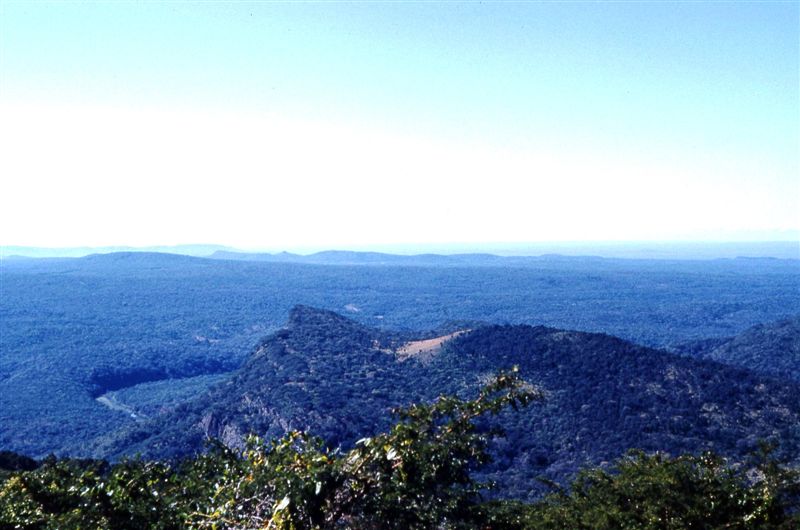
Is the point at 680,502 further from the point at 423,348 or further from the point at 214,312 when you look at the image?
the point at 214,312

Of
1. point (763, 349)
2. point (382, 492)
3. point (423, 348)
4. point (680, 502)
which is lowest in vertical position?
point (763, 349)

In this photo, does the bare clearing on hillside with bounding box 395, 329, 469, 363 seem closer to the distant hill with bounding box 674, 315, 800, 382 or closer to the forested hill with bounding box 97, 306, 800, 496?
the forested hill with bounding box 97, 306, 800, 496

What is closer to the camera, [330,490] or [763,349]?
[330,490]

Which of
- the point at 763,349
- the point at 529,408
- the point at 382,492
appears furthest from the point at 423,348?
the point at 382,492

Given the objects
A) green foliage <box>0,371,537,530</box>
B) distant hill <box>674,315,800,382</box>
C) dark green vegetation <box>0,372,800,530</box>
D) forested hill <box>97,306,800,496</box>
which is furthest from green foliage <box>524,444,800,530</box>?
distant hill <box>674,315,800,382</box>

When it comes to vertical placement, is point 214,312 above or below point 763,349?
below

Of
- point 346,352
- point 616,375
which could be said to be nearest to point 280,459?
point 616,375

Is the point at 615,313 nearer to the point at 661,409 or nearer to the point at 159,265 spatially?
the point at 661,409

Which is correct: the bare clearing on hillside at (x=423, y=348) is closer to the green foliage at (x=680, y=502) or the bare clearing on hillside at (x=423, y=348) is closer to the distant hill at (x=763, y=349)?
the distant hill at (x=763, y=349)
